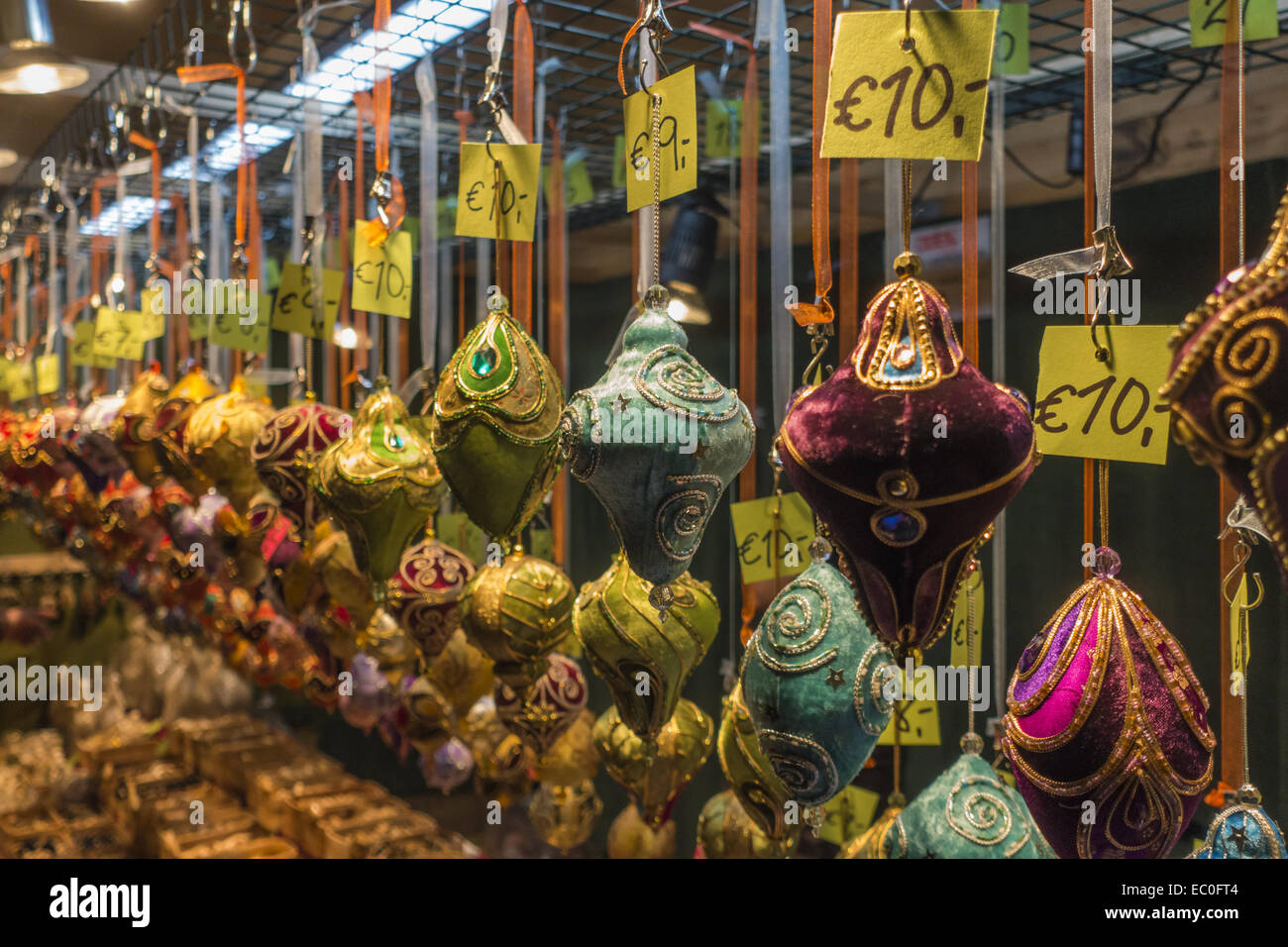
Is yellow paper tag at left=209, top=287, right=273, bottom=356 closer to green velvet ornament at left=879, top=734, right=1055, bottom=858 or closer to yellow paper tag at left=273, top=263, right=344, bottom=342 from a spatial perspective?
yellow paper tag at left=273, top=263, right=344, bottom=342

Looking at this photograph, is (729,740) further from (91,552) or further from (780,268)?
(91,552)

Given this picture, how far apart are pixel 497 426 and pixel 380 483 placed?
0.20m

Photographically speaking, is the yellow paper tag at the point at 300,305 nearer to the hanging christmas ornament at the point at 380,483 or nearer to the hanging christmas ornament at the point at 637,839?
the hanging christmas ornament at the point at 380,483

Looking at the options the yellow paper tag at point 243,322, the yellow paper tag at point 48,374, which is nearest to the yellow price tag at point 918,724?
the yellow paper tag at point 243,322

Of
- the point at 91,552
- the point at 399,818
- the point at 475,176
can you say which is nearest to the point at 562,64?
the point at 475,176

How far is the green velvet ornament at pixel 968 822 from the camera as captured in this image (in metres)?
0.70

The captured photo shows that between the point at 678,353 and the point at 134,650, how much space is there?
2649 mm

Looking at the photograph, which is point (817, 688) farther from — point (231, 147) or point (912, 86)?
point (231, 147)

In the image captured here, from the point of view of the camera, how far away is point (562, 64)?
1.53m

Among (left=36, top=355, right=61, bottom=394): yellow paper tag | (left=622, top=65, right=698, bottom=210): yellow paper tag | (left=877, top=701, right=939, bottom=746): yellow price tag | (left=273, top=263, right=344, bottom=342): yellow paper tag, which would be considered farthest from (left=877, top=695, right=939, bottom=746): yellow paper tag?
(left=36, top=355, right=61, bottom=394): yellow paper tag

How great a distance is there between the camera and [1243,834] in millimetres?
681

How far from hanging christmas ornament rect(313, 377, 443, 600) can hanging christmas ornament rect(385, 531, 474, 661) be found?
0.10 m

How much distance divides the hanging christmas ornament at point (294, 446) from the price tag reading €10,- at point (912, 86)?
2.26 ft

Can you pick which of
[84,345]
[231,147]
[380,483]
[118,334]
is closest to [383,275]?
[380,483]
